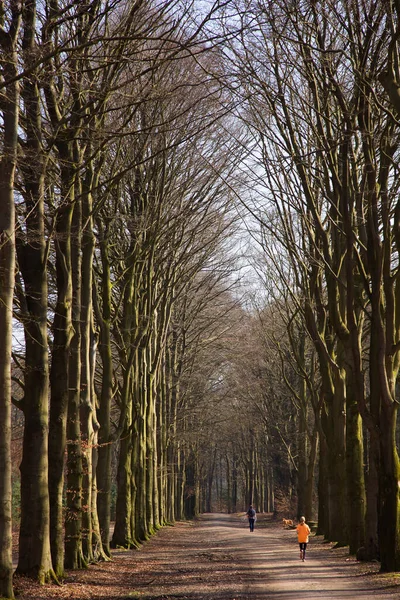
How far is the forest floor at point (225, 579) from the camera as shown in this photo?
1108 cm

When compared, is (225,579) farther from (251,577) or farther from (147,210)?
(147,210)

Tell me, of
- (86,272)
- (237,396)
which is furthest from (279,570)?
(237,396)

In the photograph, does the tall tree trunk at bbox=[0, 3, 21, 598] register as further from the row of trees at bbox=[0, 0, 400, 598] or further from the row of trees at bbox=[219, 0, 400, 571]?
the row of trees at bbox=[219, 0, 400, 571]

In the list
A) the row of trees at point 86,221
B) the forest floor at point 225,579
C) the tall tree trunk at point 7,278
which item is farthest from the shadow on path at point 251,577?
the tall tree trunk at point 7,278

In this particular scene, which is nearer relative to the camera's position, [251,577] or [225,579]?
[225,579]

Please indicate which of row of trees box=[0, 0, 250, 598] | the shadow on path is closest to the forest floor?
the shadow on path

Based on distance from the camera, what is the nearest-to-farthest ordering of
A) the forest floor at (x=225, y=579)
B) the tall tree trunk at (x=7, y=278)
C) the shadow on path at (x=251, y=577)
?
the tall tree trunk at (x=7, y=278) < the forest floor at (x=225, y=579) < the shadow on path at (x=251, y=577)

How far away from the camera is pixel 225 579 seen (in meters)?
13.7

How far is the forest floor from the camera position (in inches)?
436

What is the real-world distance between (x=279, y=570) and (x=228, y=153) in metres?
10.8

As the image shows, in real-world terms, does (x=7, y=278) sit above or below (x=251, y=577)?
above

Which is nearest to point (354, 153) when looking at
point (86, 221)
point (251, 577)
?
point (86, 221)

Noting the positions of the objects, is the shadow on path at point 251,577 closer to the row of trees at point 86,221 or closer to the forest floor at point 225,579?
the forest floor at point 225,579

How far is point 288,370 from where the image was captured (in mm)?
42469
